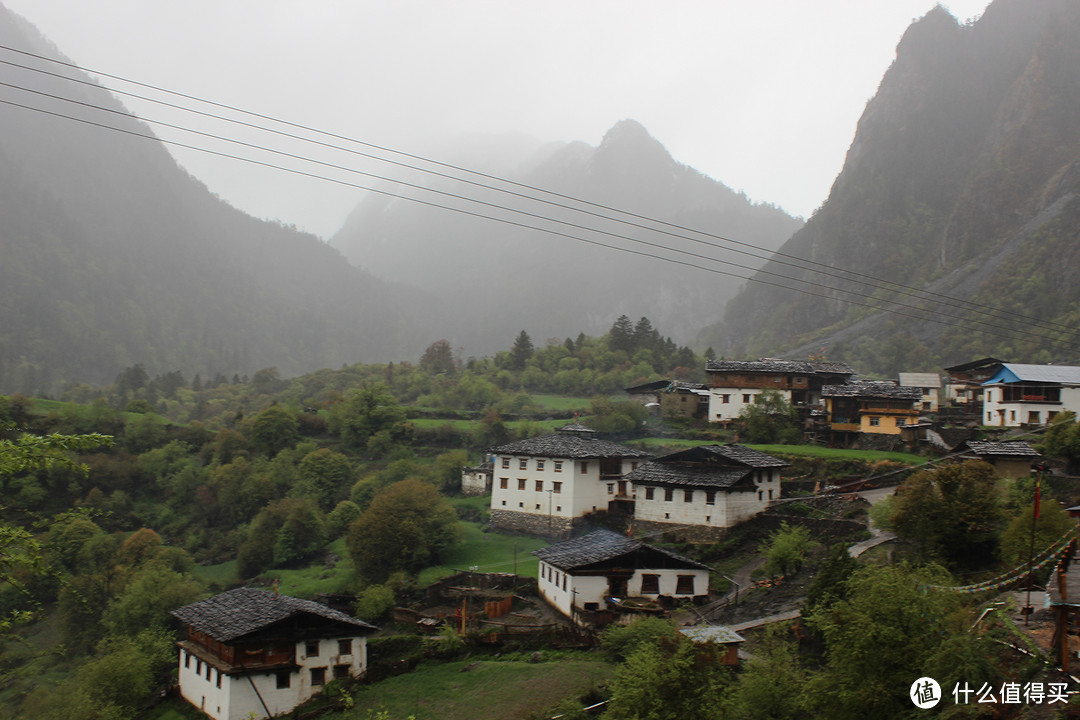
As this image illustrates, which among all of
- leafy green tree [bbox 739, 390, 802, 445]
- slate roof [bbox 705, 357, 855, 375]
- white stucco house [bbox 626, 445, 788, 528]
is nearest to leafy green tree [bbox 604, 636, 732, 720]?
white stucco house [bbox 626, 445, 788, 528]

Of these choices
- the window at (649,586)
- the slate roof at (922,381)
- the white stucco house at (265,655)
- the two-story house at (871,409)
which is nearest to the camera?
the white stucco house at (265,655)

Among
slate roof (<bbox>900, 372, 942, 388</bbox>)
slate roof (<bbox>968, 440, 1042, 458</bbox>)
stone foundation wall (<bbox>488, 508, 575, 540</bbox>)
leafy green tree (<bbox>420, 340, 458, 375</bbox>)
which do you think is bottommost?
stone foundation wall (<bbox>488, 508, 575, 540</bbox>)

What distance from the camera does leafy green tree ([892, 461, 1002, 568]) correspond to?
22953mm

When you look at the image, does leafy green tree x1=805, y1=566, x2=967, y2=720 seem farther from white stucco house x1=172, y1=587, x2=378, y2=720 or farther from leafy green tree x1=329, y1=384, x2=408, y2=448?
leafy green tree x1=329, y1=384, x2=408, y2=448

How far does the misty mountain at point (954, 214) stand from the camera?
9406 cm

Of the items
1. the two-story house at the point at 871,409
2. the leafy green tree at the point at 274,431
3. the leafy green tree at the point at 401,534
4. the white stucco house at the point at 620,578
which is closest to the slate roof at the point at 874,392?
the two-story house at the point at 871,409

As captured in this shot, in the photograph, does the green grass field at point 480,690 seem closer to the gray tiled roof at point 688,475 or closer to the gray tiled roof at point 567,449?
the gray tiled roof at point 688,475

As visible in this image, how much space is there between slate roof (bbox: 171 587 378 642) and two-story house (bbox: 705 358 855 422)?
34222mm

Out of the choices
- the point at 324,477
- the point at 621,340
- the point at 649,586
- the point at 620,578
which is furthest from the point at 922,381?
the point at 324,477

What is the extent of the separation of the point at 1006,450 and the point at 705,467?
12923 mm

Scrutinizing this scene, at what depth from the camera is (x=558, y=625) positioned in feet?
89.8

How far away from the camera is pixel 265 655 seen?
999 inches

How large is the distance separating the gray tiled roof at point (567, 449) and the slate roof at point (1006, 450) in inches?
686

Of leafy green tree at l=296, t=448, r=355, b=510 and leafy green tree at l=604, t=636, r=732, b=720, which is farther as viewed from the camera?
leafy green tree at l=296, t=448, r=355, b=510
